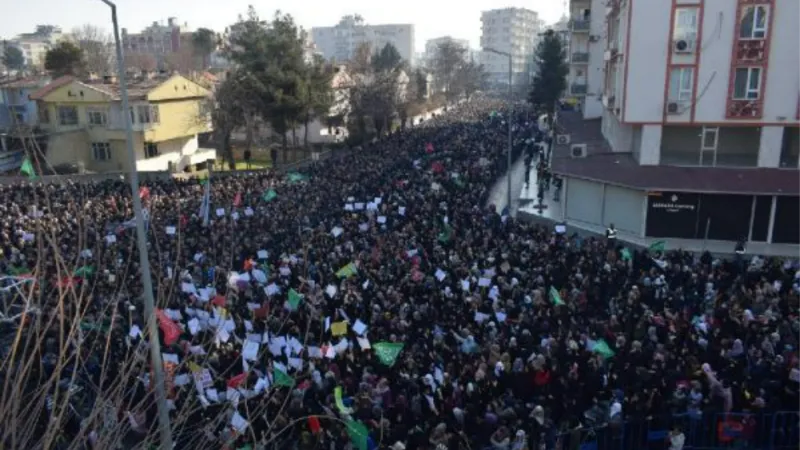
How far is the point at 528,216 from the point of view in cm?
2530

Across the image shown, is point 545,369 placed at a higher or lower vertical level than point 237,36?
lower

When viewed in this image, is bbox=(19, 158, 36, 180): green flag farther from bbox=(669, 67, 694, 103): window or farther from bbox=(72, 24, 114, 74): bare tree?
bbox=(72, 24, 114, 74): bare tree

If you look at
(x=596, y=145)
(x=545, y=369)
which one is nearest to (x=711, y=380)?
(x=545, y=369)

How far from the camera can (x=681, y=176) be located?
74.2ft

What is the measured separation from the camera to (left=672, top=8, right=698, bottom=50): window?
22500mm

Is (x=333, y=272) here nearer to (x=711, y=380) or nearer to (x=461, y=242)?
(x=461, y=242)

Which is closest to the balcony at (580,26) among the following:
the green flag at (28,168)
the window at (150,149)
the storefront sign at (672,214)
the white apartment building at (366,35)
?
the storefront sign at (672,214)

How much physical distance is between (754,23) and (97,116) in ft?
122

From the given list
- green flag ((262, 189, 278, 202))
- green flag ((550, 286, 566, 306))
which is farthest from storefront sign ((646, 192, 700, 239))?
green flag ((262, 189, 278, 202))

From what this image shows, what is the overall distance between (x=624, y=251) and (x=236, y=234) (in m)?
11.3

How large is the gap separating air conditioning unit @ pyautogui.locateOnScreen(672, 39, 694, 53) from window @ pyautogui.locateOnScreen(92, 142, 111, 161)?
3456 cm

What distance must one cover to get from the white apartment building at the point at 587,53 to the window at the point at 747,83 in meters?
19.7

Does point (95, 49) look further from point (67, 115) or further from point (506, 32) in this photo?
point (506, 32)

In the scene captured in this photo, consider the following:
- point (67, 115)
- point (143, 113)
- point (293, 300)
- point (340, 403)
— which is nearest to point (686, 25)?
point (293, 300)
